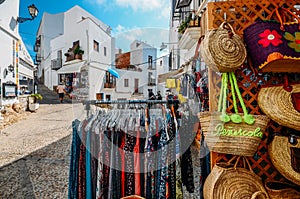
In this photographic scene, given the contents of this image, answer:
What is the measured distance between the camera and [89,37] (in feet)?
36.7

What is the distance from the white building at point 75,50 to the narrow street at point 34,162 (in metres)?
3.53

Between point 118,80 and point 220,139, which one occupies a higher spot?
point 118,80

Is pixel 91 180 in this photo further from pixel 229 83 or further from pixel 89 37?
pixel 89 37

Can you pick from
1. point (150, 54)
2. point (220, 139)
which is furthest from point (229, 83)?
point (150, 54)

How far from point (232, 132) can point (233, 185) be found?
0.37 meters

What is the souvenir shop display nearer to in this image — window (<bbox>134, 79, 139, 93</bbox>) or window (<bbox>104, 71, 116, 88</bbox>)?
window (<bbox>134, 79, 139, 93</bbox>)

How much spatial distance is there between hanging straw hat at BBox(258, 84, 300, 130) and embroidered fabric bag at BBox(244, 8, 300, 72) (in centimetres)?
15

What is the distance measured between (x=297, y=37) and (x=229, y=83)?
459mm

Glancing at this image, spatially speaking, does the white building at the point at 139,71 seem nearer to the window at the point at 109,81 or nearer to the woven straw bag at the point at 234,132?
the window at the point at 109,81

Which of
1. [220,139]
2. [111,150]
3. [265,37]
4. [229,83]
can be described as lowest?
[111,150]

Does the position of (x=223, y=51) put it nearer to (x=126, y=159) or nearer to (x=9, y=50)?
(x=126, y=159)

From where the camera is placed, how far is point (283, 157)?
1141 mm

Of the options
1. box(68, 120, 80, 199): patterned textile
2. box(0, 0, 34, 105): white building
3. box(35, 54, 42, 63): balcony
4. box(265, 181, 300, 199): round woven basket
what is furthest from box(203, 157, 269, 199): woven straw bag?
box(35, 54, 42, 63): balcony

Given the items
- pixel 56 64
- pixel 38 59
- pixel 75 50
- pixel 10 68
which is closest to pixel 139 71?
pixel 75 50
